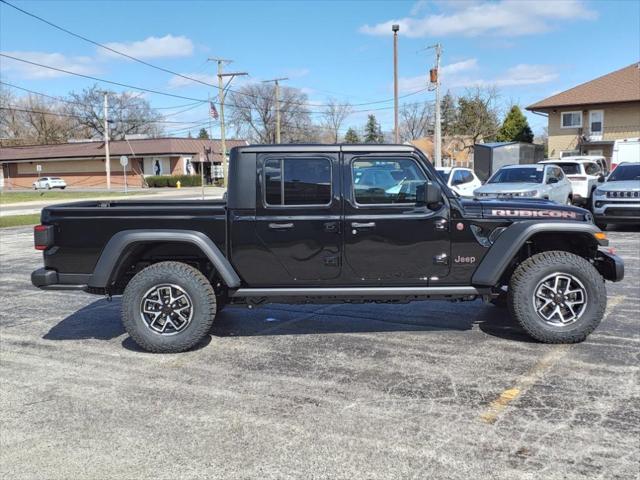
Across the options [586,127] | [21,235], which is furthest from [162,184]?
[21,235]

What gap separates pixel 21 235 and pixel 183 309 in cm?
1367

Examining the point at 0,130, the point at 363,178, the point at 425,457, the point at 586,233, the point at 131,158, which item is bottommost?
the point at 425,457

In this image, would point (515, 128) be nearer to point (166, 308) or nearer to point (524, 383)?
point (524, 383)

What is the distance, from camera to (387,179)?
17.1 ft

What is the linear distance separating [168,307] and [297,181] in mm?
1628

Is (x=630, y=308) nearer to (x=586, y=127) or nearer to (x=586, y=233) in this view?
(x=586, y=233)

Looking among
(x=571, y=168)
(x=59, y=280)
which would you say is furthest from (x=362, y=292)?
(x=571, y=168)

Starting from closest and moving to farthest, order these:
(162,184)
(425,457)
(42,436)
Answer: (425,457) < (42,436) < (162,184)

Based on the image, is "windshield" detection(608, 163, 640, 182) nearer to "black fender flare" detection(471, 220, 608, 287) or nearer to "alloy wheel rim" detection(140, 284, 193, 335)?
"black fender flare" detection(471, 220, 608, 287)

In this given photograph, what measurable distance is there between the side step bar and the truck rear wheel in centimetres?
36

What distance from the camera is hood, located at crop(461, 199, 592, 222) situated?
526 centimetres

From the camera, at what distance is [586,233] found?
523cm

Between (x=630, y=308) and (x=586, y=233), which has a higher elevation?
(x=586, y=233)

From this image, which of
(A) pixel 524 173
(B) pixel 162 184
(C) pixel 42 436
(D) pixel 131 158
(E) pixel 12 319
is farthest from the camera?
(D) pixel 131 158
